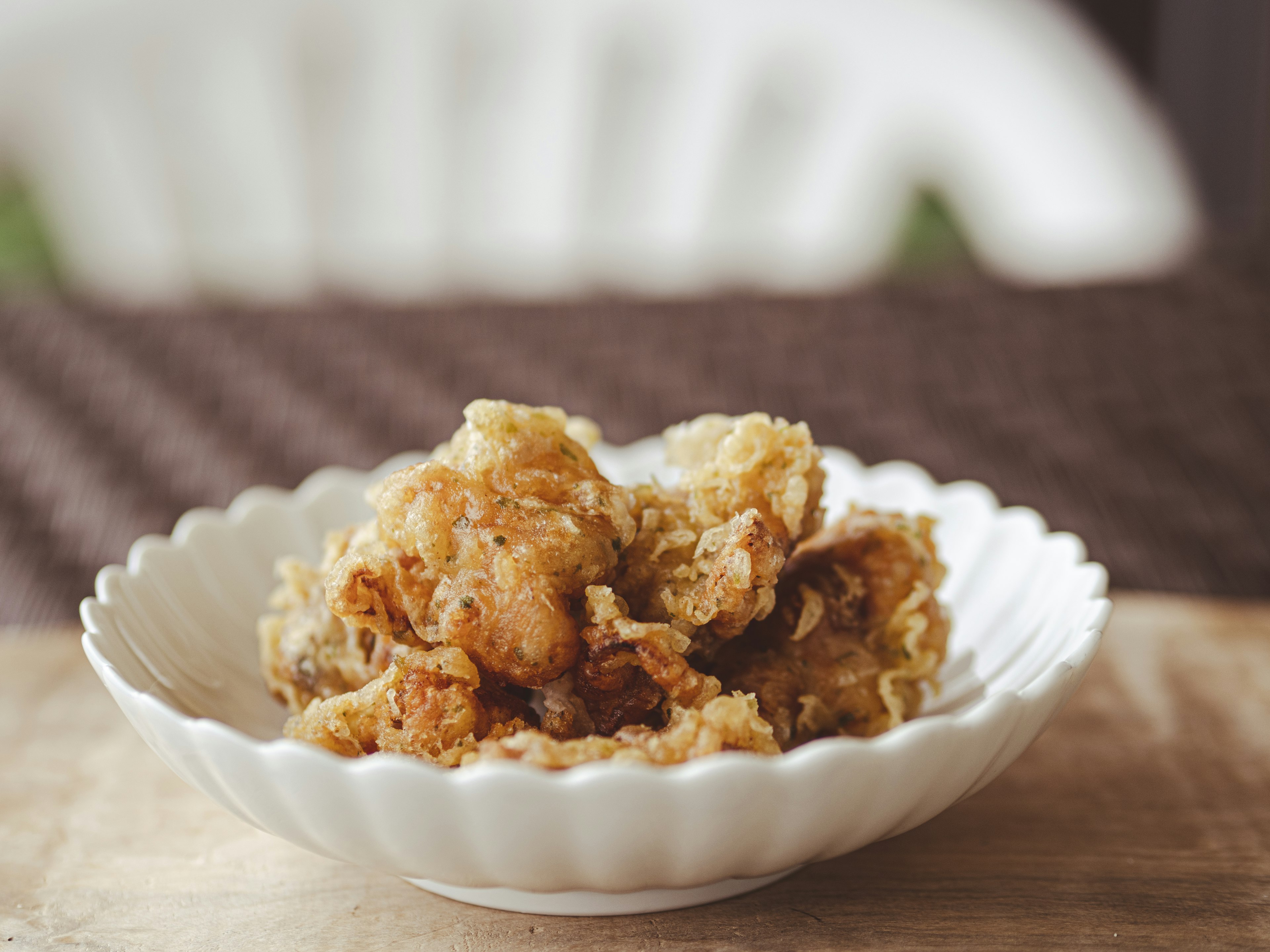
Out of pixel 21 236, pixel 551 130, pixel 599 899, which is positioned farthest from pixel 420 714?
pixel 21 236

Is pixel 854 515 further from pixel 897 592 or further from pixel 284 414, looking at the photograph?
pixel 284 414

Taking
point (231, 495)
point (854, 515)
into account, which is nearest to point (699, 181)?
point (231, 495)

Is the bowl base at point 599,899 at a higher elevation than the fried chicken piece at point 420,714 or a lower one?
lower

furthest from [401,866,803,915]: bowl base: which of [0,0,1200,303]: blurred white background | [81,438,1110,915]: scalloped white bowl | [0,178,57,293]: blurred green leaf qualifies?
[0,178,57,293]: blurred green leaf

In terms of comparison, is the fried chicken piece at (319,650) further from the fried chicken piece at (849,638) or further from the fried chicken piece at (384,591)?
the fried chicken piece at (849,638)

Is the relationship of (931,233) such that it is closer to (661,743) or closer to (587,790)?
(661,743)

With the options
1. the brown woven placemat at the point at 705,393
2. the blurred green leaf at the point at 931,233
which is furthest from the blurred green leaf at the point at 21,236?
the blurred green leaf at the point at 931,233

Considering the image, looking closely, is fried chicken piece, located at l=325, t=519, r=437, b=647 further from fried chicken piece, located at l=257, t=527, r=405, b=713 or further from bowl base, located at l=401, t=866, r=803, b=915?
bowl base, located at l=401, t=866, r=803, b=915
